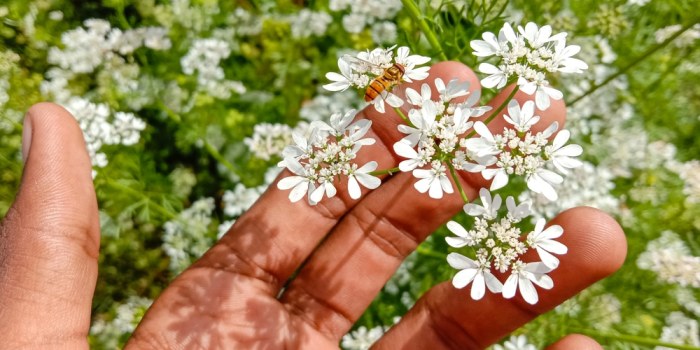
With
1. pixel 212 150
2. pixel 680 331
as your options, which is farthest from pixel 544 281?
pixel 212 150

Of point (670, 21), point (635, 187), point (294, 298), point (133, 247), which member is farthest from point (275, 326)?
point (670, 21)

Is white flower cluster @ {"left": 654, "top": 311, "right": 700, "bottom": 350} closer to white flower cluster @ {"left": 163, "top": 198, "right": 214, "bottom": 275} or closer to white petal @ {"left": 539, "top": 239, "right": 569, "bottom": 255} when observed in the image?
white petal @ {"left": 539, "top": 239, "right": 569, "bottom": 255}


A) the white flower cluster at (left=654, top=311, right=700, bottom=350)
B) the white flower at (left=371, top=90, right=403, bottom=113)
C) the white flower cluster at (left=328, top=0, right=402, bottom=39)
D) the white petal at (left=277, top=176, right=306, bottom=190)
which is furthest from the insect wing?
the white flower cluster at (left=654, top=311, right=700, bottom=350)

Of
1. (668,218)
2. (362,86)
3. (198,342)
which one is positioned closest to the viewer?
(362,86)

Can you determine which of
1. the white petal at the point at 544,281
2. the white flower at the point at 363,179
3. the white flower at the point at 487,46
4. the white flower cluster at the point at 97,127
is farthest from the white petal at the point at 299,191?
the white flower cluster at the point at 97,127

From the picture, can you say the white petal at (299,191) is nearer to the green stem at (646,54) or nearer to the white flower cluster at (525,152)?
the white flower cluster at (525,152)

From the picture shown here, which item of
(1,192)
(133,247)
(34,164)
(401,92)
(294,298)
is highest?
(401,92)

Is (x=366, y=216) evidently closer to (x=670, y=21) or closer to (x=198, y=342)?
(x=198, y=342)

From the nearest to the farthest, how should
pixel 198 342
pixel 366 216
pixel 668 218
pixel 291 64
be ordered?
1. pixel 198 342
2. pixel 366 216
3. pixel 668 218
4. pixel 291 64
